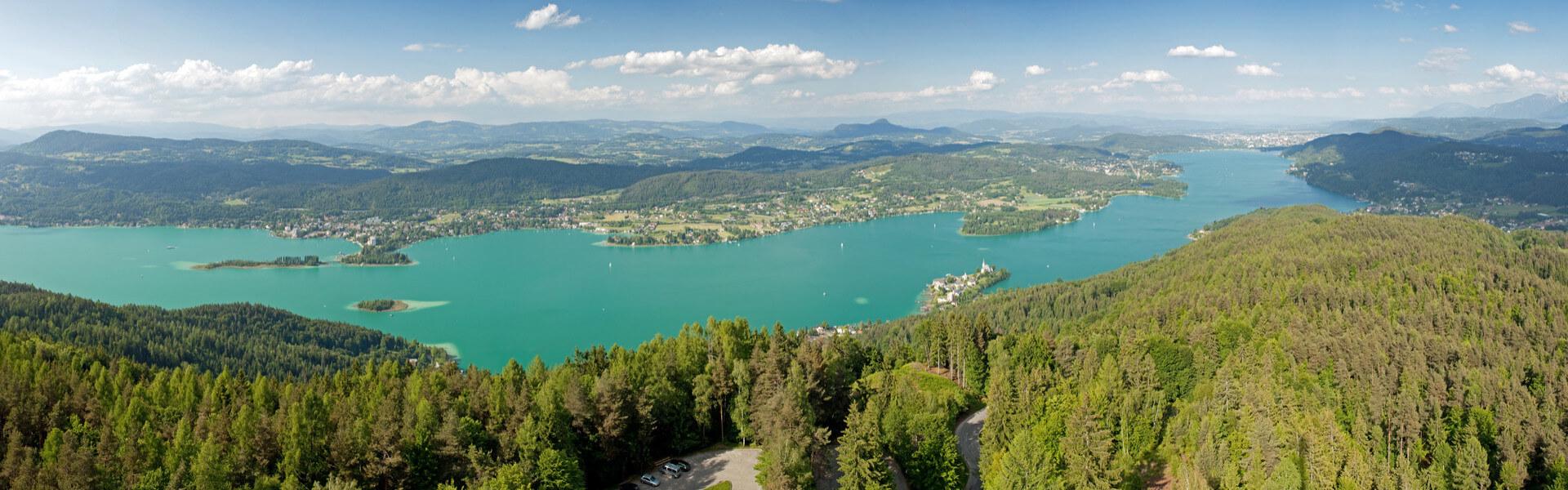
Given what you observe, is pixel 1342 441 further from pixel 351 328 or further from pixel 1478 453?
pixel 351 328

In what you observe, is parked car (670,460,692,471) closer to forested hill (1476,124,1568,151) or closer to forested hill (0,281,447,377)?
forested hill (0,281,447,377)

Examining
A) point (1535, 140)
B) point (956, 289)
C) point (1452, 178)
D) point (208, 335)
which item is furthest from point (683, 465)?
point (1535, 140)

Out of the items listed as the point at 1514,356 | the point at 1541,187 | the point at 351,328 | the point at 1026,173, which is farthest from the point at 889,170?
the point at 1514,356

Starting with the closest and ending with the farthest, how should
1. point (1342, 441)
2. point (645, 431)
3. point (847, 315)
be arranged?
point (1342, 441) < point (645, 431) < point (847, 315)

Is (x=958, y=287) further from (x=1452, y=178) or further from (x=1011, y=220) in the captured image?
(x=1452, y=178)

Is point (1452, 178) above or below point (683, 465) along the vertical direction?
above

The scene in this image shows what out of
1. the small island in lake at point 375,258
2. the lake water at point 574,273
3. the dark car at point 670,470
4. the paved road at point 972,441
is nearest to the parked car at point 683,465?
the dark car at point 670,470

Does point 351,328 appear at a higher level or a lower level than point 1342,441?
lower
